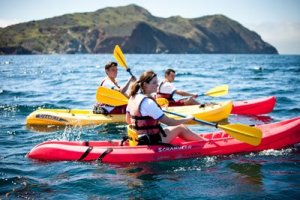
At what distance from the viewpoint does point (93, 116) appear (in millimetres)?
10859

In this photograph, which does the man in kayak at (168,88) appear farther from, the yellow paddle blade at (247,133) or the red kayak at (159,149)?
the yellow paddle blade at (247,133)

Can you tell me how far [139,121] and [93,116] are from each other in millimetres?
4573

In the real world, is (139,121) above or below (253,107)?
above

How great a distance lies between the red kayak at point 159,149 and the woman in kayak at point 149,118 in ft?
0.55

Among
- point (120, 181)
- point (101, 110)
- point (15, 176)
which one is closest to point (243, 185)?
point (120, 181)

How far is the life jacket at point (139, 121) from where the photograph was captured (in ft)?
21.0

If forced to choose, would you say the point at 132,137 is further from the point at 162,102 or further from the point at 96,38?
the point at 96,38

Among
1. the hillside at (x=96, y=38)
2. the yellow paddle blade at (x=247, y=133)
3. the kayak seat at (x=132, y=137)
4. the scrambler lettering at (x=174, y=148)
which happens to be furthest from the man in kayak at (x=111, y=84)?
the hillside at (x=96, y=38)

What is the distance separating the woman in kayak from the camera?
620cm

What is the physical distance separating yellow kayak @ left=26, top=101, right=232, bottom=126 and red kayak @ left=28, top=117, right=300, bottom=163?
131 inches

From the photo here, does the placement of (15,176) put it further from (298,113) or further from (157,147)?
(298,113)

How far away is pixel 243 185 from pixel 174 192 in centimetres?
110

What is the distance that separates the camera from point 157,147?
22.3 feet

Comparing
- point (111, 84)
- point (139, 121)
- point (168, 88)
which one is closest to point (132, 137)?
point (139, 121)
